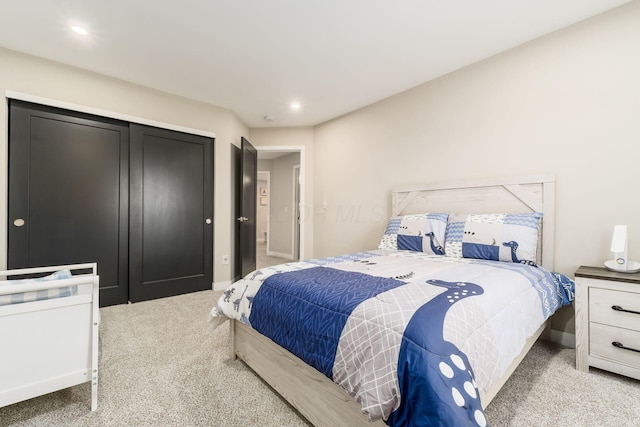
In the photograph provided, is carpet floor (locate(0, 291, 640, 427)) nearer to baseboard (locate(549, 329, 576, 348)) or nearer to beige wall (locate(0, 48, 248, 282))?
baseboard (locate(549, 329, 576, 348))

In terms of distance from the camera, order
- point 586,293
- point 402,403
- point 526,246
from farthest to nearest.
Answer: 1. point 526,246
2. point 586,293
3. point 402,403

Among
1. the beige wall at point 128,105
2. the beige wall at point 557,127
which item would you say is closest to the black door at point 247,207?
Result: the beige wall at point 128,105

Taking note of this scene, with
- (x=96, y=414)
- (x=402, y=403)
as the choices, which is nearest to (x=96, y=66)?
(x=96, y=414)

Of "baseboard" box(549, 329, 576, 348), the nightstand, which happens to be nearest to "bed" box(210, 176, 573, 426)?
the nightstand

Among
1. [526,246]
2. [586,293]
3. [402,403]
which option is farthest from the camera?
[526,246]

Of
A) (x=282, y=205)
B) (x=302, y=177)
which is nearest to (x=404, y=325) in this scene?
(x=302, y=177)

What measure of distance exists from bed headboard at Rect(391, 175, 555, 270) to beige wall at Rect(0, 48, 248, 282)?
2.30 metres

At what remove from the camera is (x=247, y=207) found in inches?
157

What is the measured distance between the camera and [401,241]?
8.63 feet

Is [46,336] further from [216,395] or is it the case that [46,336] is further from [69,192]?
[69,192]

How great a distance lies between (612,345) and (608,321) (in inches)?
5.8

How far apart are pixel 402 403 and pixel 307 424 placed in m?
0.70

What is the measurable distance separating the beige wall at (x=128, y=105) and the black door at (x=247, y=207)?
0.61 feet

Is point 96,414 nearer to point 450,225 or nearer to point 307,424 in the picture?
point 307,424
